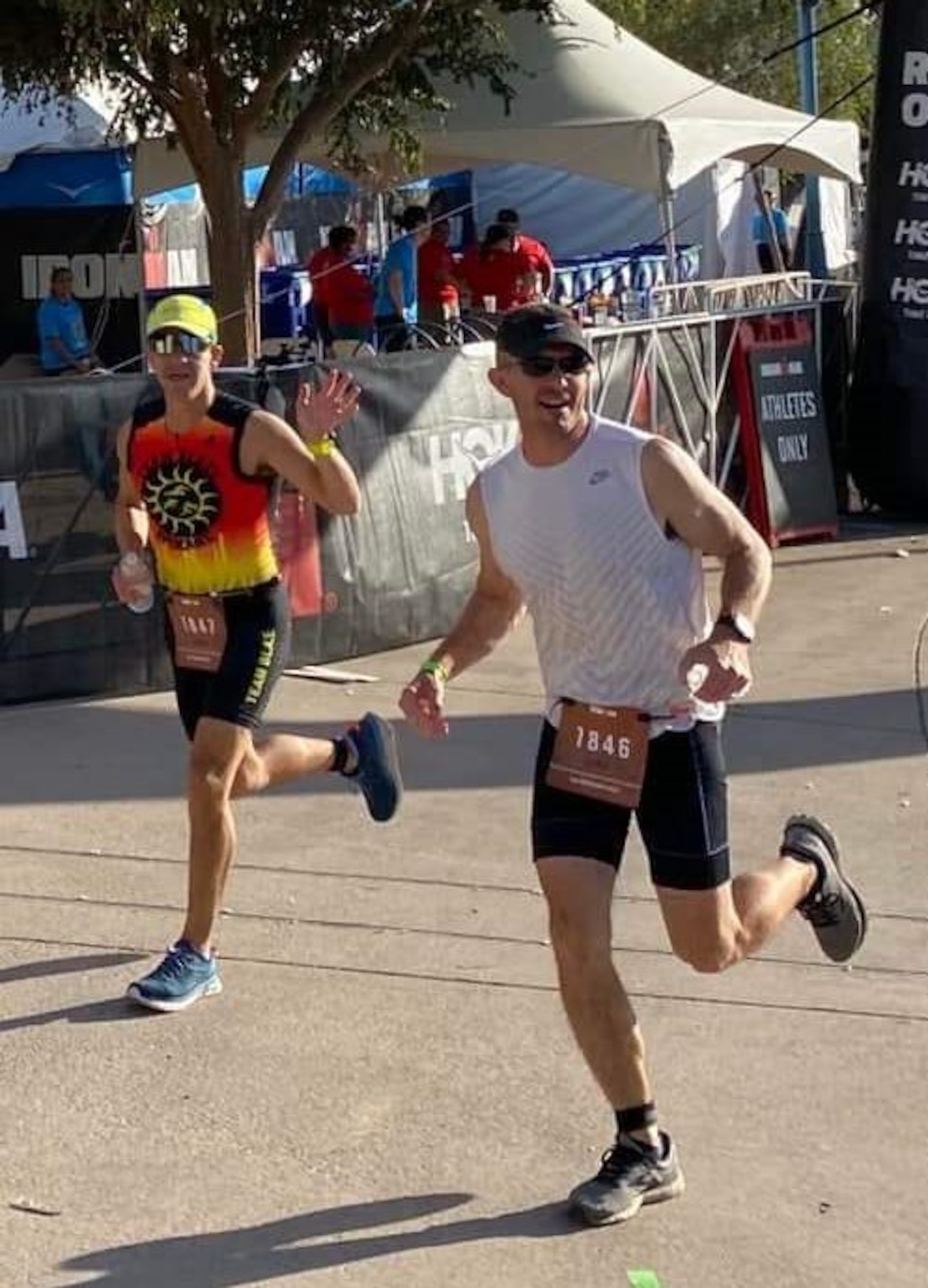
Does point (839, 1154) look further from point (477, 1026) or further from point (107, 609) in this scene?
point (107, 609)

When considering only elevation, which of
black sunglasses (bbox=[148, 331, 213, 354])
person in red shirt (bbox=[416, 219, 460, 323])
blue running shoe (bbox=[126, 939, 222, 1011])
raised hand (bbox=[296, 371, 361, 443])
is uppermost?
person in red shirt (bbox=[416, 219, 460, 323])

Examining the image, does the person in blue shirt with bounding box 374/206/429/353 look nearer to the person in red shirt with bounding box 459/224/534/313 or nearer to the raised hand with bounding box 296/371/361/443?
the person in red shirt with bounding box 459/224/534/313

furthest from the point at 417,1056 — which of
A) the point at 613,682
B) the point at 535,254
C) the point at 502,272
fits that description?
the point at 535,254

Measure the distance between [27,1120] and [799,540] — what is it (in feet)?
31.6

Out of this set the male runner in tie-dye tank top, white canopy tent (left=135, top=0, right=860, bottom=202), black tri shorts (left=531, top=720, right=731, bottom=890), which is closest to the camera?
black tri shorts (left=531, top=720, right=731, bottom=890)

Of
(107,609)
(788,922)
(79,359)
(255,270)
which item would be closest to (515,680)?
(107,609)

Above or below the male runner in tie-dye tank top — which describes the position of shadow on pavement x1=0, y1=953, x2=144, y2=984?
below

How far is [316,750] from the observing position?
21.7 ft

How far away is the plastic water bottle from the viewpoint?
635cm

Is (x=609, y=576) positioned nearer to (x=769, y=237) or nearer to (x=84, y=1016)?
(x=84, y=1016)

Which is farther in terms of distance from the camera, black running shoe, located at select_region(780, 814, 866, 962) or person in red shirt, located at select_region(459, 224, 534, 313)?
person in red shirt, located at select_region(459, 224, 534, 313)

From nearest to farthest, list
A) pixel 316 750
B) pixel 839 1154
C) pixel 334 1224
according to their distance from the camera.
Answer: pixel 334 1224
pixel 839 1154
pixel 316 750

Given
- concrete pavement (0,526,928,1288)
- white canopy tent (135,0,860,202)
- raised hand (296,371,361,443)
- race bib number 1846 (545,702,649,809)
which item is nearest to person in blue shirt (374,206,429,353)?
white canopy tent (135,0,860,202)

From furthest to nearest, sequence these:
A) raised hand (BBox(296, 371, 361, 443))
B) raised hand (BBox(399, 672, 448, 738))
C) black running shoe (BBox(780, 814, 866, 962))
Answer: raised hand (BBox(296, 371, 361, 443))
black running shoe (BBox(780, 814, 866, 962))
raised hand (BBox(399, 672, 448, 738))
